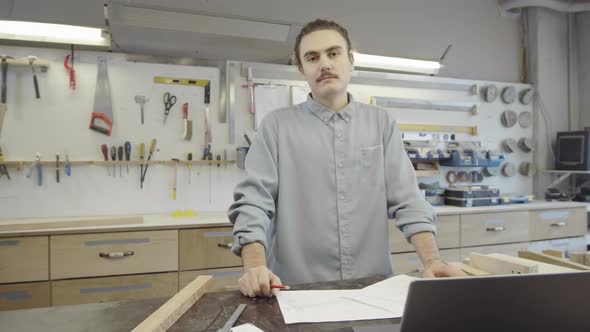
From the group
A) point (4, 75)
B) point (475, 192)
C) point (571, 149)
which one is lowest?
point (475, 192)

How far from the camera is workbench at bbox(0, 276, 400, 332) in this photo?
743 mm

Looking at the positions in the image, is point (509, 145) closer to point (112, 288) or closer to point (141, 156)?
point (141, 156)

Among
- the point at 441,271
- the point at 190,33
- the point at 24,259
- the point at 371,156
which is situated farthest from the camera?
the point at 190,33

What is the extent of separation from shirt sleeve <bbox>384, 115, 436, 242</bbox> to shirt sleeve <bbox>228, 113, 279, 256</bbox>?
385 mm

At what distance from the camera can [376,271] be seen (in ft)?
4.04

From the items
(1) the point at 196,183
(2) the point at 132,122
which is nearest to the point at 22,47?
(2) the point at 132,122

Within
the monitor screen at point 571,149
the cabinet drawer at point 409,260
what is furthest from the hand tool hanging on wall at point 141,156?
the monitor screen at point 571,149

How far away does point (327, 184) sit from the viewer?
4.06ft

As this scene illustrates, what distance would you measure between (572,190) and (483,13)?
1.95 meters

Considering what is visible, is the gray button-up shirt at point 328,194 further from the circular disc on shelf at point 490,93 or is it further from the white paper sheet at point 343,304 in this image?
the circular disc on shelf at point 490,93

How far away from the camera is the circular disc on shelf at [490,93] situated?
11.2ft

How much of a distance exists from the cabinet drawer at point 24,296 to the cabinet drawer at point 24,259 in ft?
0.11

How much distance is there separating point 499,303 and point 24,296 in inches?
87.0

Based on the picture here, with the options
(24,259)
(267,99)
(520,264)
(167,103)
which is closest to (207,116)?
(167,103)
